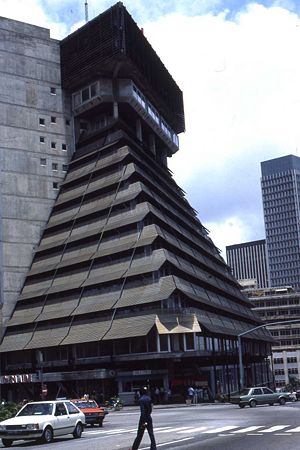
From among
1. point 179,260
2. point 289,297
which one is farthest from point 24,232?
point 289,297

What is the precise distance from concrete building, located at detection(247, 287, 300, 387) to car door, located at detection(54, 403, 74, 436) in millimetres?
131395

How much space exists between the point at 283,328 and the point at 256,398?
11751cm

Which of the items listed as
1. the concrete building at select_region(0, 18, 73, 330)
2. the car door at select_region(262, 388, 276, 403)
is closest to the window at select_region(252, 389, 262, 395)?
the car door at select_region(262, 388, 276, 403)

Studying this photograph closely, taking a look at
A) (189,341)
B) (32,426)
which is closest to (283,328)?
(189,341)

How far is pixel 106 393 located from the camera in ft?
244

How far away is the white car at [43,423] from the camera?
23.6 metres

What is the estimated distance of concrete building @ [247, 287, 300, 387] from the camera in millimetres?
159875

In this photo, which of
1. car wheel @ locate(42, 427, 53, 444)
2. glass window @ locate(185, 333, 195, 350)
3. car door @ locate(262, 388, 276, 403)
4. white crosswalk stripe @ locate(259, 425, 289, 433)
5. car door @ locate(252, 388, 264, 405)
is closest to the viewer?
car wheel @ locate(42, 427, 53, 444)

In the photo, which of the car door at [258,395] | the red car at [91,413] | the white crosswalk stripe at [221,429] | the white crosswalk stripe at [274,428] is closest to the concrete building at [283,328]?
the car door at [258,395]

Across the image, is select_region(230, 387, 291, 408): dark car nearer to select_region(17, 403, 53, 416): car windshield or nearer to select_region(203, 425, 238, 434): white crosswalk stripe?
select_region(203, 425, 238, 434): white crosswalk stripe

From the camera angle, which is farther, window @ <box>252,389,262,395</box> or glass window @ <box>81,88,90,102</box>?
glass window @ <box>81,88,90,102</box>

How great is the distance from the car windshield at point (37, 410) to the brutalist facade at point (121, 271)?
125 ft

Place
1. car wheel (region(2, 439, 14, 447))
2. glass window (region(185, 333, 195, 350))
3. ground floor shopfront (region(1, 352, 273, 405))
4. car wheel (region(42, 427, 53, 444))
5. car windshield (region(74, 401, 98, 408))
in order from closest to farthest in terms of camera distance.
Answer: car wheel (region(2, 439, 14, 447)) → car wheel (region(42, 427, 53, 444)) → car windshield (region(74, 401, 98, 408)) → ground floor shopfront (region(1, 352, 273, 405)) → glass window (region(185, 333, 195, 350))

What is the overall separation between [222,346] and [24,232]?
32506 millimetres
